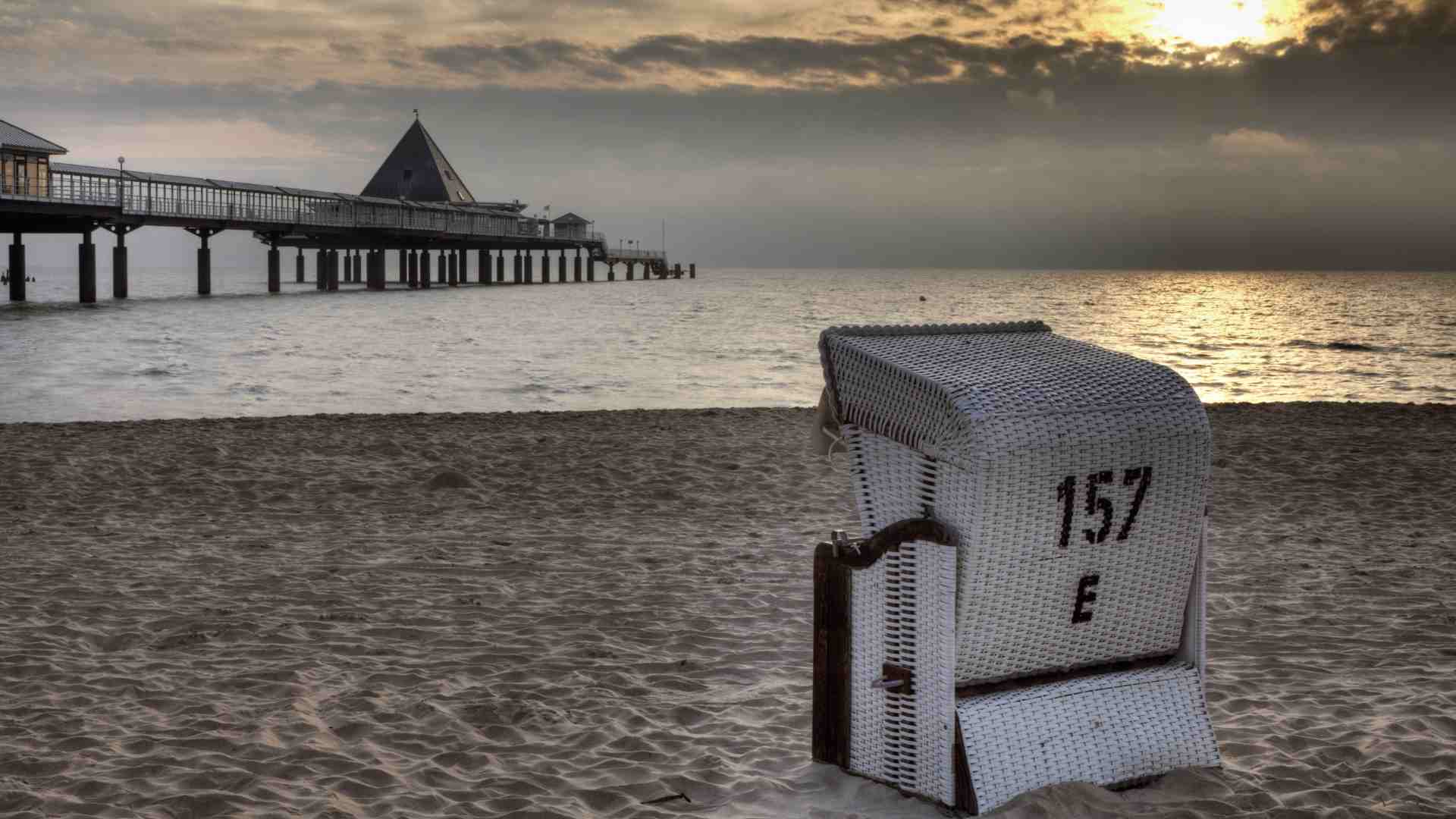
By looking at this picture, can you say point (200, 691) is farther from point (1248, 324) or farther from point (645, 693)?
point (1248, 324)

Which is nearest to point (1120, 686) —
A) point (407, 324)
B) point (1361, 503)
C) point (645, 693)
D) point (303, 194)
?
point (645, 693)

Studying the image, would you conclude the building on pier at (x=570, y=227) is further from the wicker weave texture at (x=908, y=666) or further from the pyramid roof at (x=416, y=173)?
the wicker weave texture at (x=908, y=666)

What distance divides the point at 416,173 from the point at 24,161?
141 ft

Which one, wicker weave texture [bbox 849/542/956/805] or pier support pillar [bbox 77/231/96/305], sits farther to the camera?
pier support pillar [bbox 77/231/96/305]

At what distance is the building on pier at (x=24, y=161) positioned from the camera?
136ft

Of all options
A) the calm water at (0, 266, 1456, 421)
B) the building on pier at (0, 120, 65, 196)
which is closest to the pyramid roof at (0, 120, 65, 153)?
the building on pier at (0, 120, 65, 196)

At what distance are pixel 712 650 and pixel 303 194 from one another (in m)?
58.8

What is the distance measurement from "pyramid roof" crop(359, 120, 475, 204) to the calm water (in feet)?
62.4

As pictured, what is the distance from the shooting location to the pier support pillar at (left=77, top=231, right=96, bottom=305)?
1809 inches

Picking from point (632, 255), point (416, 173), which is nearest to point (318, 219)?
point (416, 173)

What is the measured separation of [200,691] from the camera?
4.49 m

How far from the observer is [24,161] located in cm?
4312

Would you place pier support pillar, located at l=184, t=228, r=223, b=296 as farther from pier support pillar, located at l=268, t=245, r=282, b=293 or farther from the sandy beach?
the sandy beach

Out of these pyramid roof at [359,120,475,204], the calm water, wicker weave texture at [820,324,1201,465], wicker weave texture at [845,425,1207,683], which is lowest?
the calm water
